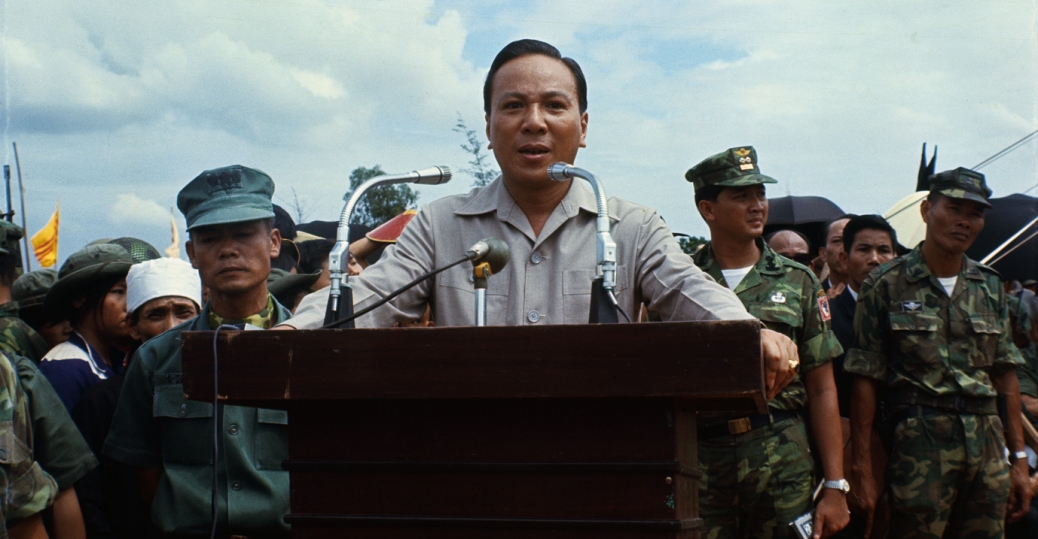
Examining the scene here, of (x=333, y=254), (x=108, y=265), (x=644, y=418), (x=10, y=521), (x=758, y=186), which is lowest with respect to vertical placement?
(x=10, y=521)

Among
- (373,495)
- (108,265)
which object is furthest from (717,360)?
(108,265)

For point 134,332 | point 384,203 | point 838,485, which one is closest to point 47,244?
point 384,203

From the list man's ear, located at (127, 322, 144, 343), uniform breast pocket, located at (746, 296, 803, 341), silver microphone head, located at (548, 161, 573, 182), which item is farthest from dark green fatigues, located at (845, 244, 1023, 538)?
man's ear, located at (127, 322, 144, 343)

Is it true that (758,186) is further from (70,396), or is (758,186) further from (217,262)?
(70,396)

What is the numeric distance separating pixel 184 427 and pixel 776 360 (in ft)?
6.73

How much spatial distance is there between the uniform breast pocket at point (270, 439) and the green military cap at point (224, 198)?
0.71 meters

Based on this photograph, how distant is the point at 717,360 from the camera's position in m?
1.75

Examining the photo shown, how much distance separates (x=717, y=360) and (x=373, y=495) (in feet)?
2.45

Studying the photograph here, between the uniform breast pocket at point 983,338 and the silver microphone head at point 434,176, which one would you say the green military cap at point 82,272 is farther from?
the uniform breast pocket at point 983,338

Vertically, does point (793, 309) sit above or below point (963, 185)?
below

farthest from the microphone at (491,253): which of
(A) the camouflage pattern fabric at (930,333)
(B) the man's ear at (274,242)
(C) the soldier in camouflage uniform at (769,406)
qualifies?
(A) the camouflage pattern fabric at (930,333)

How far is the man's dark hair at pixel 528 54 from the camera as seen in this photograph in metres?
2.79

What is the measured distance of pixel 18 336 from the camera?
15.4 feet

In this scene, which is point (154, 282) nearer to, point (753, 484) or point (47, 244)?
point (753, 484)
